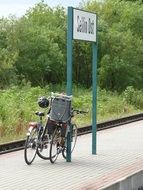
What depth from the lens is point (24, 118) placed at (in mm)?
19375

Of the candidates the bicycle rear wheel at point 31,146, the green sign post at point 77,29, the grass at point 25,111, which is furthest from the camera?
the grass at point 25,111

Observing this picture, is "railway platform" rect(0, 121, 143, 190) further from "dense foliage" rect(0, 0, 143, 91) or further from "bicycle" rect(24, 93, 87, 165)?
"dense foliage" rect(0, 0, 143, 91)

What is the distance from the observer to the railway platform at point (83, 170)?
27.3ft

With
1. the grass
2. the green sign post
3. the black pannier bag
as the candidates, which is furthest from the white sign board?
the grass

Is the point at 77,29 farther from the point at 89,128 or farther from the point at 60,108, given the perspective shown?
the point at 89,128

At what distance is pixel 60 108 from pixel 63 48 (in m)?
36.3

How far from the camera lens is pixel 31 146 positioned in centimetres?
1028

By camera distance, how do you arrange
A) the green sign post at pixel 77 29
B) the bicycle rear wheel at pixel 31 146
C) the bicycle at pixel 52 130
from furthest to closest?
the green sign post at pixel 77 29, the bicycle at pixel 52 130, the bicycle rear wheel at pixel 31 146

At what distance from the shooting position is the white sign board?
10.7 m

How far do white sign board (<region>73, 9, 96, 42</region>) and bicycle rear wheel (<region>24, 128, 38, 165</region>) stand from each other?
6.27ft

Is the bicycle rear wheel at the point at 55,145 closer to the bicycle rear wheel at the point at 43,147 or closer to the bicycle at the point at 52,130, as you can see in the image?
the bicycle at the point at 52,130

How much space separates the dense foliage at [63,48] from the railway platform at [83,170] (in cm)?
2569

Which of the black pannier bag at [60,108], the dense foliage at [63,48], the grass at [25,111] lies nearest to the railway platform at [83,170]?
the black pannier bag at [60,108]

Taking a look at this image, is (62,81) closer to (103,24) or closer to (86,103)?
(103,24)
